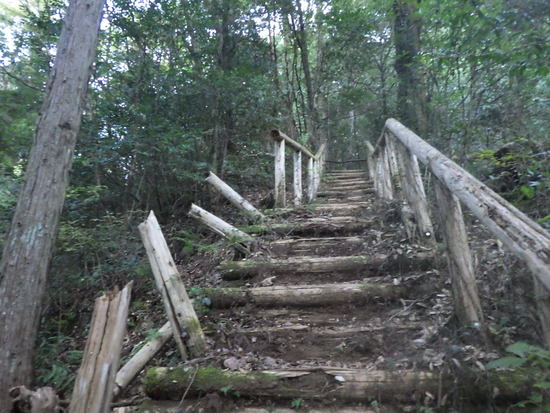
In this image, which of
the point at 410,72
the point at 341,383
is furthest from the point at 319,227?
the point at 410,72

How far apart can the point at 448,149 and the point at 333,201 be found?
2.49 m

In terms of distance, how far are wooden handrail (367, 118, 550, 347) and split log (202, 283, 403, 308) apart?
28.3 inches

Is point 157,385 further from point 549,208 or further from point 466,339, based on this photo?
point 549,208

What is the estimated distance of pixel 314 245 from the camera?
3984 millimetres

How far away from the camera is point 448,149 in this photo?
455 cm

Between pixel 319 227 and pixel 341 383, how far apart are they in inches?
94.0

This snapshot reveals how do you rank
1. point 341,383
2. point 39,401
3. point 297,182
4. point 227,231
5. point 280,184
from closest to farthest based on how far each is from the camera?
point 341,383 → point 39,401 → point 227,231 → point 280,184 → point 297,182

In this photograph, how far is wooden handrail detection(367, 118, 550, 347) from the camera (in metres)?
1.47

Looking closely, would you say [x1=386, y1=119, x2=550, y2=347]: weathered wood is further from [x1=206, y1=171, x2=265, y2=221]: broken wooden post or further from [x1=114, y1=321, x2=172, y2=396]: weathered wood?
Answer: [x1=206, y1=171, x2=265, y2=221]: broken wooden post

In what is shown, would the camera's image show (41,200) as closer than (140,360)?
No

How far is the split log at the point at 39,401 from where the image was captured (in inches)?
86.0

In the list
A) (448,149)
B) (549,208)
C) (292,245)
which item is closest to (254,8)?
(448,149)

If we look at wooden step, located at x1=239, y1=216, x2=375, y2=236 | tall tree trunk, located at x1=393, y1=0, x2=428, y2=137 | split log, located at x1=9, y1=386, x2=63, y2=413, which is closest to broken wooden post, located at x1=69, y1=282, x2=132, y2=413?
split log, located at x1=9, y1=386, x2=63, y2=413

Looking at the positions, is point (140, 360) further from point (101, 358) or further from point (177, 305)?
point (101, 358)
